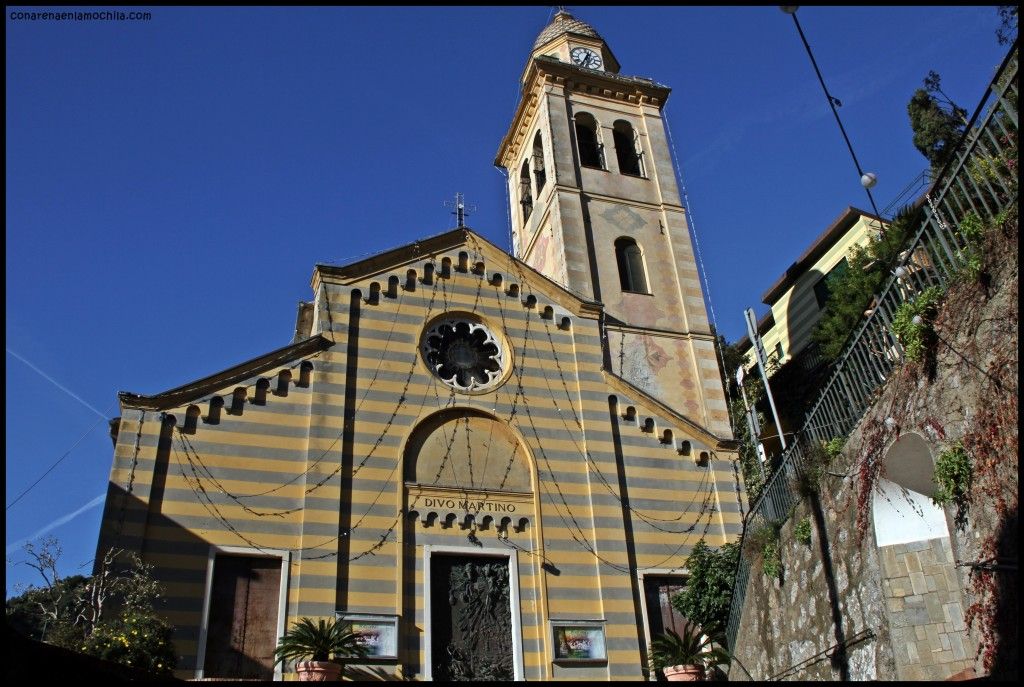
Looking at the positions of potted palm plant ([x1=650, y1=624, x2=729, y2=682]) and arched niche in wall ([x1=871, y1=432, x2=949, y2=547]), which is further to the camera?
potted palm plant ([x1=650, y1=624, x2=729, y2=682])

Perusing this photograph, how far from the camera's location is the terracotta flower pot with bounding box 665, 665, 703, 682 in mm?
16625

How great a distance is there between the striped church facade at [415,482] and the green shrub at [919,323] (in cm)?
1016

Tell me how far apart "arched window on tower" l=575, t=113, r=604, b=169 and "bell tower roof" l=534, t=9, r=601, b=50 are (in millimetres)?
6246

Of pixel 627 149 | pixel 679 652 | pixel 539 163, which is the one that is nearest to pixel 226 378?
pixel 679 652

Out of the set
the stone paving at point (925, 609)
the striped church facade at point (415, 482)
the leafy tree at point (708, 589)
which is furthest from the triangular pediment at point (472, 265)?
the stone paving at point (925, 609)

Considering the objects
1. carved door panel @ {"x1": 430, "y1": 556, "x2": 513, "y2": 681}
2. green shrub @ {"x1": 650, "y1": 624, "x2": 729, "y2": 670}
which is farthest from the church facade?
green shrub @ {"x1": 650, "y1": 624, "x2": 729, "y2": 670}

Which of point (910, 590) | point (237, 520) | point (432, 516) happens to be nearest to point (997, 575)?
point (910, 590)

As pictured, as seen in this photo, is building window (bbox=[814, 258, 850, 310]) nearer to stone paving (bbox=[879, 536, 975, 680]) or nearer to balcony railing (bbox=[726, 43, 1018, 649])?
balcony railing (bbox=[726, 43, 1018, 649])

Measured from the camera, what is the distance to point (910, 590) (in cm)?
1220

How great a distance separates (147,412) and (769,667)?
46.4ft

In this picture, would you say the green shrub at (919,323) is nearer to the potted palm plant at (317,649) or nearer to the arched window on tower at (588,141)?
the potted palm plant at (317,649)

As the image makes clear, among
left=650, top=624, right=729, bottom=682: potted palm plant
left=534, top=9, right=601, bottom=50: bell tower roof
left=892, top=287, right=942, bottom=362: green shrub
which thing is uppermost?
left=534, top=9, right=601, bottom=50: bell tower roof

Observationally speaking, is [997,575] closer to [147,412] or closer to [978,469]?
[978,469]

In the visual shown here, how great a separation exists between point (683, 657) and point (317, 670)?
300 inches
